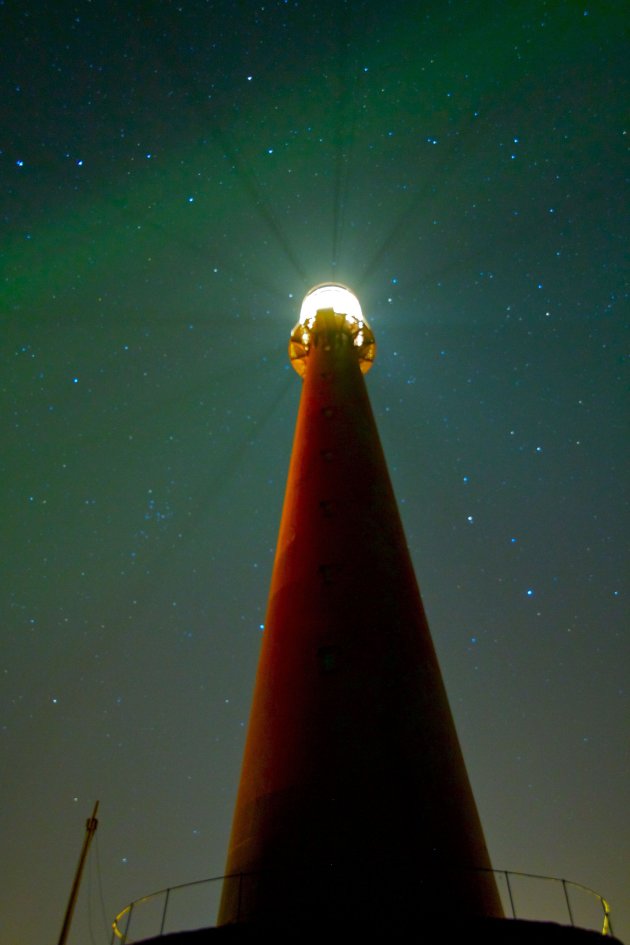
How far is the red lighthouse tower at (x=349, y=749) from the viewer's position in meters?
8.18

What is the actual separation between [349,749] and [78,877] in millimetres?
14006

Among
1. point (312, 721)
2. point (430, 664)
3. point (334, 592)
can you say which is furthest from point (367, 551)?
point (312, 721)

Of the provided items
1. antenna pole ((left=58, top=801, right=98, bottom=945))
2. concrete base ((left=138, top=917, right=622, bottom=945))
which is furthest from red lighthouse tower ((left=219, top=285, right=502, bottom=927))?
antenna pole ((left=58, top=801, right=98, bottom=945))

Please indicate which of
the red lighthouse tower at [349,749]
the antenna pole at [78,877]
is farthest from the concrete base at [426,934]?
the antenna pole at [78,877]

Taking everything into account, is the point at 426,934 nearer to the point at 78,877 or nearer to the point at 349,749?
the point at 349,749

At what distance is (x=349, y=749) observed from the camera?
927 cm

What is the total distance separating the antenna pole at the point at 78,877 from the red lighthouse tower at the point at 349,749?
37.1 ft

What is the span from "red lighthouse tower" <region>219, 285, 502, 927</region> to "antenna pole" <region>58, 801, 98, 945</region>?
11.3 metres

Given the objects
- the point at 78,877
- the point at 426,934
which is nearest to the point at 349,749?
the point at 426,934

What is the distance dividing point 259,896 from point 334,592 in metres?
4.70

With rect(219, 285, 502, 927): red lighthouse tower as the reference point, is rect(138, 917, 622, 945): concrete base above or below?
below

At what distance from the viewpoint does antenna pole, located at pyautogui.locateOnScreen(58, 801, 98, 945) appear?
17188mm

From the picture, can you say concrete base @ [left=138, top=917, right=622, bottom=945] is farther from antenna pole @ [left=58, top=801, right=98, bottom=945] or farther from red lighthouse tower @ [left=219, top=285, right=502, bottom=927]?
antenna pole @ [left=58, top=801, right=98, bottom=945]

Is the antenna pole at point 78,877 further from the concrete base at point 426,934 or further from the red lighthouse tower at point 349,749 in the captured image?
the concrete base at point 426,934
